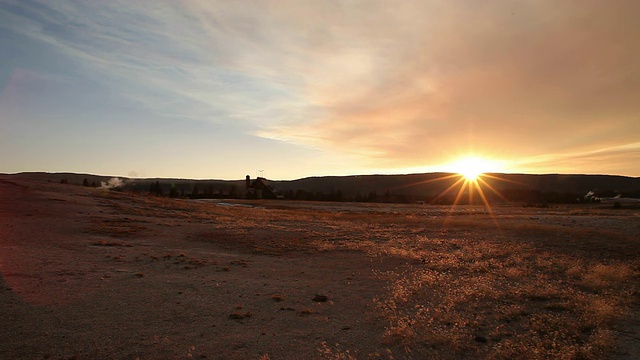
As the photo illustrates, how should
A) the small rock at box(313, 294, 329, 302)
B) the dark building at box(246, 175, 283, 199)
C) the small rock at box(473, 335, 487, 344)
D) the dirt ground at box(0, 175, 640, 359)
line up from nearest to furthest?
the dirt ground at box(0, 175, 640, 359)
the small rock at box(473, 335, 487, 344)
the small rock at box(313, 294, 329, 302)
the dark building at box(246, 175, 283, 199)

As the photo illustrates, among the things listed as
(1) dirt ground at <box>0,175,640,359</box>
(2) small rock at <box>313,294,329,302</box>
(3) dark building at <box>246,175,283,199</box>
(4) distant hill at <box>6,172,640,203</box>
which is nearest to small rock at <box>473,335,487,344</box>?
(1) dirt ground at <box>0,175,640,359</box>

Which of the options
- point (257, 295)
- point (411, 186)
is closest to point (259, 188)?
point (411, 186)

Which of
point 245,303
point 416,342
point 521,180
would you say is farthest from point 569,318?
point 521,180

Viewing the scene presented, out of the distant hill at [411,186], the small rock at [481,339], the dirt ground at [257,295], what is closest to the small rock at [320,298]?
the dirt ground at [257,295]

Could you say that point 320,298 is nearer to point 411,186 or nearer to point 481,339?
point 481,339

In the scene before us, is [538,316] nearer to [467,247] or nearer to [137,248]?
[467,247]

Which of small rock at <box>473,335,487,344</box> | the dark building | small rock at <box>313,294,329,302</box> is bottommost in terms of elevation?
small rock at <box>473,335,487,344</box>

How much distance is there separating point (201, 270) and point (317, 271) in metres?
3.76

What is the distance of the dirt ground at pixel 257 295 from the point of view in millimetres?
6699

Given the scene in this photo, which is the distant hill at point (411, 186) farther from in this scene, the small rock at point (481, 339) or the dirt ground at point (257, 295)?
the small rock at point (481, 339)

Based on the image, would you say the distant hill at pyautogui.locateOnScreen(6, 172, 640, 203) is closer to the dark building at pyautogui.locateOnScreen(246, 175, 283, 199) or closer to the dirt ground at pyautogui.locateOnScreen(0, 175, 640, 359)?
the dark building at pyautogui.locateOnScreen(246, 175, 283, 199)

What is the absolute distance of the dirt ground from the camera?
6.70 meters

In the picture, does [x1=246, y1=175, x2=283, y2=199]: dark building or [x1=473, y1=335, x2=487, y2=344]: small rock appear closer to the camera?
[x1=473, y1=335, x2=487, y2=344]: small rock

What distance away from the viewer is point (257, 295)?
9891 millimetres
